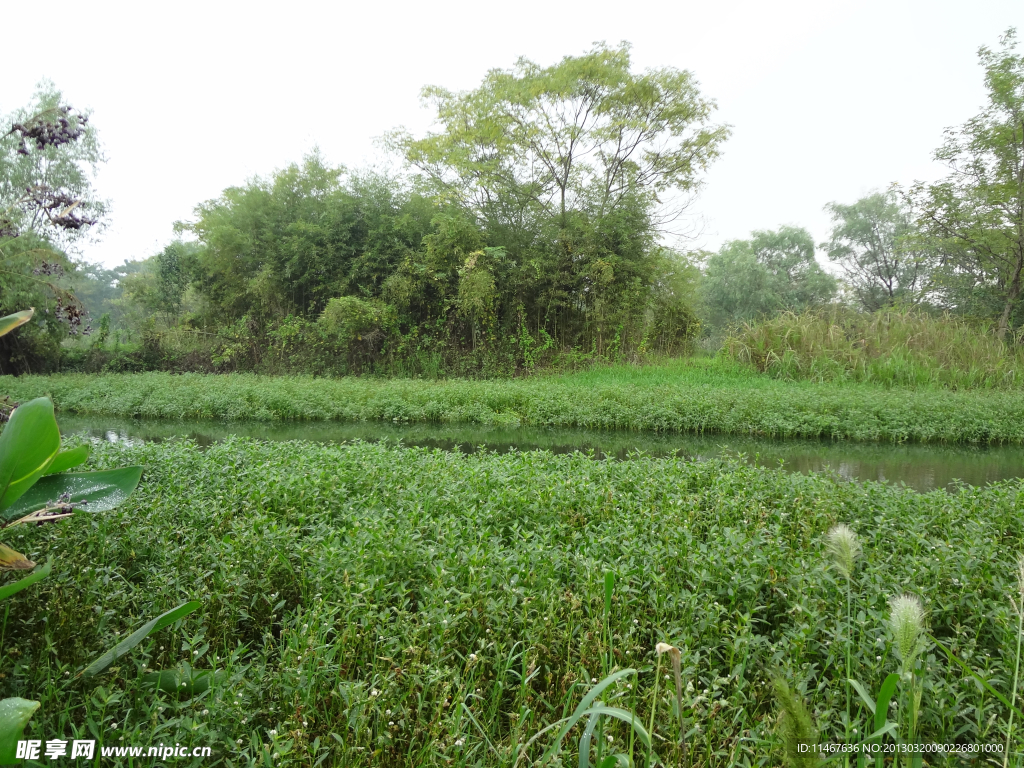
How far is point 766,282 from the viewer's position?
2859 centimetres

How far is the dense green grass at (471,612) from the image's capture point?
1382 mm

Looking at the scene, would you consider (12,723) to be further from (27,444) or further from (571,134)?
(571,134)

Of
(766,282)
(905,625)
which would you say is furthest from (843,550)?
(766,282)

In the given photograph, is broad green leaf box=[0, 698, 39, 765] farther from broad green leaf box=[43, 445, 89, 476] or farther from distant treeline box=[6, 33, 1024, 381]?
distant treeline box=[6, 33, 1024, 381]

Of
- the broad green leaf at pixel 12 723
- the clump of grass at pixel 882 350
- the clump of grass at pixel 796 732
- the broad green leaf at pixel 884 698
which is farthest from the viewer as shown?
the clump of grass at pixel 882 350

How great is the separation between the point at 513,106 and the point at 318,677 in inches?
546

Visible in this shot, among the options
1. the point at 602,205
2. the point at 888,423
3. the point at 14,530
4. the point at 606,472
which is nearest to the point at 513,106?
the point at 602,205

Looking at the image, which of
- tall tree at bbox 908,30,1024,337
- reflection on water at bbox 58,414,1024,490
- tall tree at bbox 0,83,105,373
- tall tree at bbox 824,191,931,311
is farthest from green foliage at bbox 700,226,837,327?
tall tree at bbox 0,83,105,373

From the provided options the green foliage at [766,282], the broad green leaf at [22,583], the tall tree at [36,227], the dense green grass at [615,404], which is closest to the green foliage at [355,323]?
the dense green grass at [615,404]

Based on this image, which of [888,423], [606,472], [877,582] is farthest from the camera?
[888,423]

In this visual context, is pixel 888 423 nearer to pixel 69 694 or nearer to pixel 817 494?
pixel 817 494

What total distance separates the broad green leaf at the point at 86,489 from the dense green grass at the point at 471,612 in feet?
1.21

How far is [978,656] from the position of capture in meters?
1.63

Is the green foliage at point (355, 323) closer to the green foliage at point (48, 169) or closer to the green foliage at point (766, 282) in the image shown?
the green foliage at point (48, 169)
